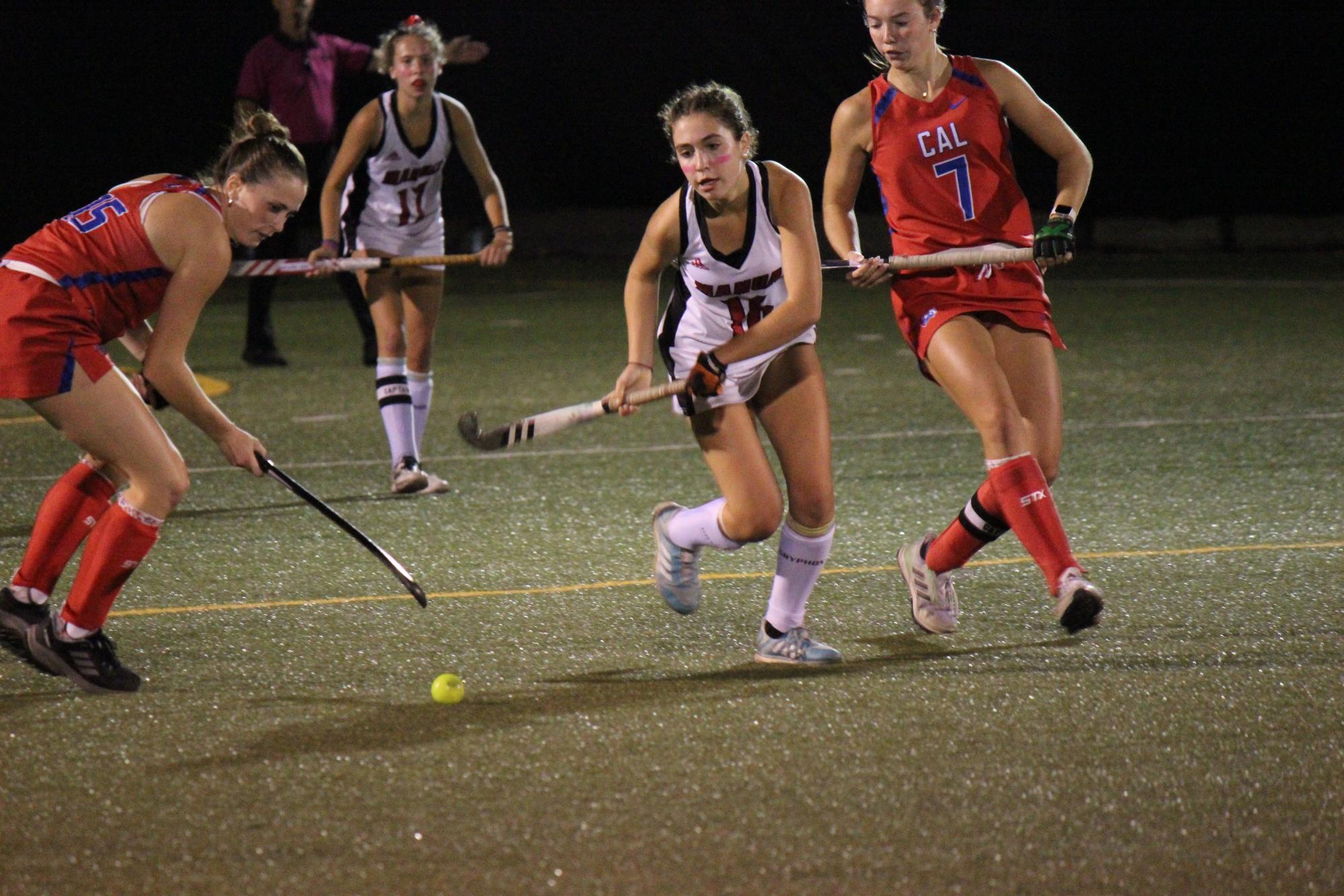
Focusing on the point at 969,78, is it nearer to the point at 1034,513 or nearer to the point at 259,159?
the point at 1034,513

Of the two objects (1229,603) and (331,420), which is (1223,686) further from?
(331,420)

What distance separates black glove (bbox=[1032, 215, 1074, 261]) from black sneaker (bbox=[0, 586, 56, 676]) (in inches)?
95.9

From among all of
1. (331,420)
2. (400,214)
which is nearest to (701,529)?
(400,214)

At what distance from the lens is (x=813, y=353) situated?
4070mm

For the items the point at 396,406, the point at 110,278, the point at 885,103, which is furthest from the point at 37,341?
the point at 396,406

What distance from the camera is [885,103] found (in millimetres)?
4359

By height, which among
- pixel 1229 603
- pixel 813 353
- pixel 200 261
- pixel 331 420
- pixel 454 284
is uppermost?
pixel 200 261

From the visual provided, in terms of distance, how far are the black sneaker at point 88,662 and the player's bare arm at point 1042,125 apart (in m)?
2.46

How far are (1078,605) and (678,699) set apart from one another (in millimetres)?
926

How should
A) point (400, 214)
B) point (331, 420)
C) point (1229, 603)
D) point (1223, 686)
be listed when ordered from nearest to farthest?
1. point (1223, 686)
2. point (1229, 603)
3. point (400, 214)
4. point (331, 420)

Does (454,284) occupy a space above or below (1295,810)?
below

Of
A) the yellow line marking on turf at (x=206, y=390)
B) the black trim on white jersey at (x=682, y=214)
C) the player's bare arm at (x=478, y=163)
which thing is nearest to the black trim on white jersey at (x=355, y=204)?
the player's bare arm at (x=478, y=163)

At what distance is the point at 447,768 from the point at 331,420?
17.1ft

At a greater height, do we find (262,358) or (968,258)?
(968,258)
